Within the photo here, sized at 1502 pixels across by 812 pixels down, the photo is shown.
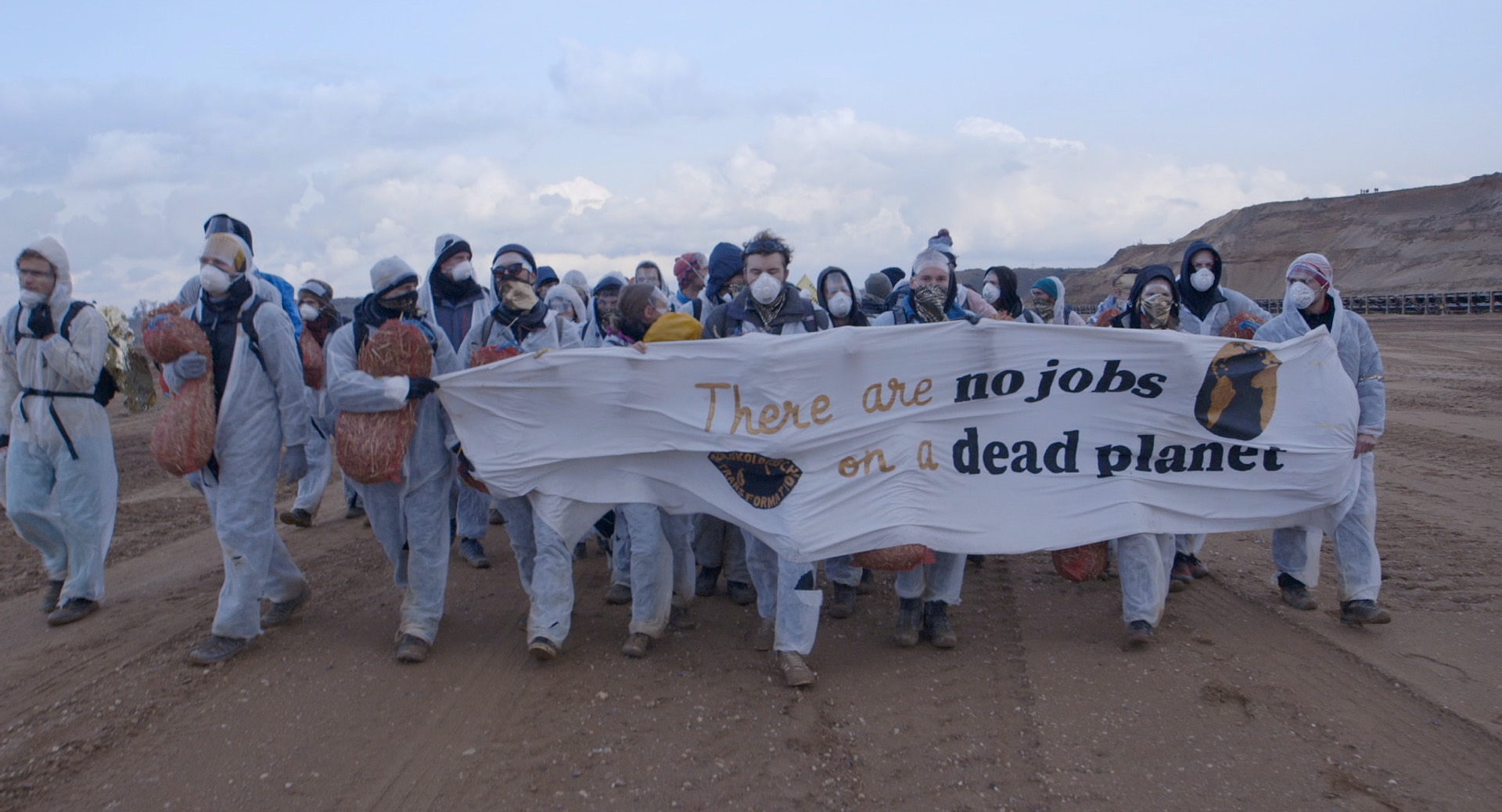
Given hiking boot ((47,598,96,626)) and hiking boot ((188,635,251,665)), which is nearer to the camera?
hiking boot ((188,635,251,665))

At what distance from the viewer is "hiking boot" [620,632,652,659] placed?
5070mm

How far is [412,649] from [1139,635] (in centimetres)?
360

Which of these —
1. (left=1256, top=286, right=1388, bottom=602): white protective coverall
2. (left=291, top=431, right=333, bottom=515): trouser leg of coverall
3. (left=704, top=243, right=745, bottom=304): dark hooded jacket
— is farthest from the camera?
(left=291, top=431, right=333, bottom=515): trouser leg of coverall

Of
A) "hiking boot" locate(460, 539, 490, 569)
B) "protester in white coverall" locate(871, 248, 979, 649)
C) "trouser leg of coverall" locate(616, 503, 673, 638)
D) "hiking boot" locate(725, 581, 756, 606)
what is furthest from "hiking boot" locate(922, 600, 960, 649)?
"hiking boot" locate(460, 539, 490, 569)

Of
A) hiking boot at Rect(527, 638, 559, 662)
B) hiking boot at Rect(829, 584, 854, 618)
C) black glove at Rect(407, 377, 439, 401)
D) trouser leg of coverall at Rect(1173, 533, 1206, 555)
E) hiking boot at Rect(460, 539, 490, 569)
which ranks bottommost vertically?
hiking boot at Rect(460, 539, 490, 569)

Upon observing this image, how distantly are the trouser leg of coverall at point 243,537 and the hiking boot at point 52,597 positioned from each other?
175 cm

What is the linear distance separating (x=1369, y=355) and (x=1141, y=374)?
1387 mm

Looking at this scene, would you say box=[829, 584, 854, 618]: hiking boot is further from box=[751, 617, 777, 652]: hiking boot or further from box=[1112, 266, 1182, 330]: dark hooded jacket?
box=[1112, 266, 1182, 330]: dark hooded jacket

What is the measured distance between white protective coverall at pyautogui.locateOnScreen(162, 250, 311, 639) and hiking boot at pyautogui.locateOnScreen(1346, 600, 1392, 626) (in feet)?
18.1

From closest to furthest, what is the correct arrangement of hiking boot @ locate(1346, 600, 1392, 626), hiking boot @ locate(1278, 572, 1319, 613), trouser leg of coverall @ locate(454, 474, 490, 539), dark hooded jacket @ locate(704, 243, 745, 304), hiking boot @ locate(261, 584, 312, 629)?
hiking boot @ locate(1346, 600, 1392, 626) → hiking boot @ locate(1278, 572, 1319, 613) → hiking boot @ locate(261, 584, 312, 629) → dark hooded jacket @ locate(704, 243, 745, 304) → trouser leg of coverall @ locate(454, 474, 490, 539)

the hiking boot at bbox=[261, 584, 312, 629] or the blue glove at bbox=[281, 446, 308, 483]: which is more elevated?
the blue glove at bbox=[281, 446, 308, 483]

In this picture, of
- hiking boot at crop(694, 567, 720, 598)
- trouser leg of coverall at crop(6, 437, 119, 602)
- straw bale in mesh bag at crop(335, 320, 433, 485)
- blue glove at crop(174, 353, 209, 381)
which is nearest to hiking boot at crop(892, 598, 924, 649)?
hiking boot at crop(694, 567, 720, 598)

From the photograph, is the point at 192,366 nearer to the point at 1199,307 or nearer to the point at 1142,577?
the point at 1142,577

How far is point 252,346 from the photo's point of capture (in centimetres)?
510
